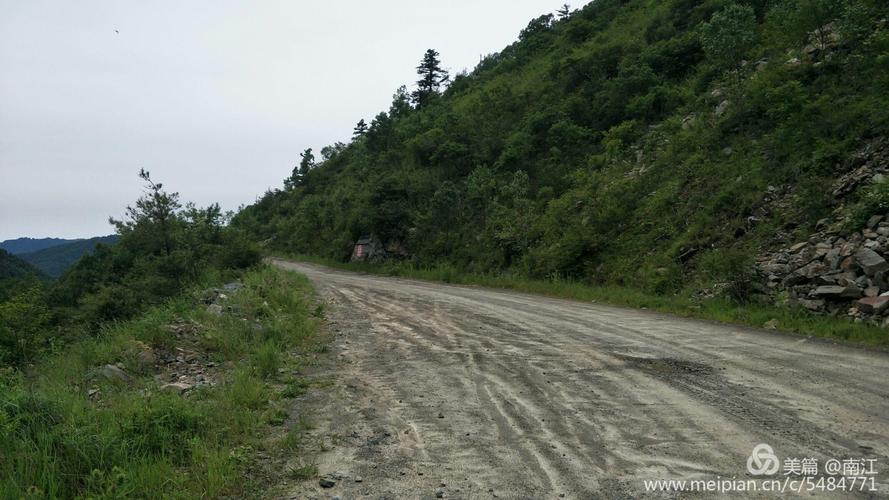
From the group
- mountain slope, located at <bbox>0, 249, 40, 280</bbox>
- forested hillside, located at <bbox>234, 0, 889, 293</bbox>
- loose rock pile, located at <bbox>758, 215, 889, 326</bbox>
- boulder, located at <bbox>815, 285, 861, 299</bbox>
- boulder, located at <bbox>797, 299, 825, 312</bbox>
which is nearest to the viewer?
loose rock pile, located at <bbox>758, 215, 889, 326</bbox>

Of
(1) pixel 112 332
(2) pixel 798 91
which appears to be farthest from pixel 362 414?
(2) pixel 798 91

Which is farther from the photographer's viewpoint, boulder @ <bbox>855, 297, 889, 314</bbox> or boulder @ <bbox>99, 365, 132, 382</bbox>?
boulder @ <bbox>855, 297, 889, 314</bbox>

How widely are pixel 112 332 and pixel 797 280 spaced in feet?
44.8

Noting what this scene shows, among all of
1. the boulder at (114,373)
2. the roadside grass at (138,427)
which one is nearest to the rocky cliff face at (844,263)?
the roadside grass at (138,427)

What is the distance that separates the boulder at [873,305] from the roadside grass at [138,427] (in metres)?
9.38

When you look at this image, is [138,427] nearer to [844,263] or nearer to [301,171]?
[844,263]

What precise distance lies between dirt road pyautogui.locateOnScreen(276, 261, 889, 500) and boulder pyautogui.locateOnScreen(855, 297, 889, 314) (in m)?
1.47

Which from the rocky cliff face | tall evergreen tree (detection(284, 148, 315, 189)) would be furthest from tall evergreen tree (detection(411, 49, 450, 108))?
the rocky cliff face

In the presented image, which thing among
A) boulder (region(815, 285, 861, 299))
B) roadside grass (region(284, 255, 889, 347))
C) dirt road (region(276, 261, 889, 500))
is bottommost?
dirt road (region(276, 261, 889, 500))

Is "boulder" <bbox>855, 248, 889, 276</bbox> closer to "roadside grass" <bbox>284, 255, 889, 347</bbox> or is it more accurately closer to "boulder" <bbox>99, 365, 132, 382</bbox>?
"roadside grass" <bbox>284, 255, 889, 347</bbox>

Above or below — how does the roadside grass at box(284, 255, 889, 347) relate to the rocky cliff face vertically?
below

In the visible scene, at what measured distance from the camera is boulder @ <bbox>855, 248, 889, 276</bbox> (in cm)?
894

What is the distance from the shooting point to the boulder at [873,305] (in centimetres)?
852

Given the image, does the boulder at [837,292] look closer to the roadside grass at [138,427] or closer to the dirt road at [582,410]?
the dirt road at [582,410]
